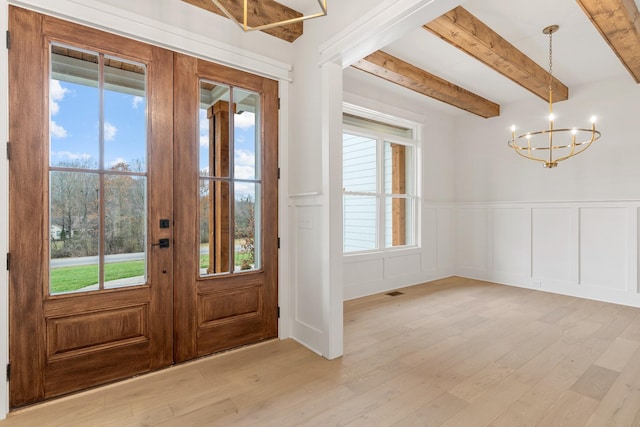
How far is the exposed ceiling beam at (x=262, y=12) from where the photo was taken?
258cm

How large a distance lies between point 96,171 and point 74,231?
0.43 m

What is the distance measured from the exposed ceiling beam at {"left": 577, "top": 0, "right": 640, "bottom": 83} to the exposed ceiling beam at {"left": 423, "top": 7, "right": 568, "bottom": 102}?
736 mm

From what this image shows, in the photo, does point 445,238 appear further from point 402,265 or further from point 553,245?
point 553,245

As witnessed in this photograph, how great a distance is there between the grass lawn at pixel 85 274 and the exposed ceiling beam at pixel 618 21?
3.93 meters

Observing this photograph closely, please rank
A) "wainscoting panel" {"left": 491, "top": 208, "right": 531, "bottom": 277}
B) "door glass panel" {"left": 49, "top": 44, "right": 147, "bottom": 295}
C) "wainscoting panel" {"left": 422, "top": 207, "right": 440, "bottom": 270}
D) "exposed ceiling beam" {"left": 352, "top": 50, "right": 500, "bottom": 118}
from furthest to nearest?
"wainscoting panel" {"left": 422, "top": 207, "right": 440, "bottom": 270} → "wainscoting panel" {"left": 491, "top": 208, "right": 531, "bottom": 277} → "exposed ceiling beam" {"left": 352, "top": 50, "right": 500, "bottom": 118} → "door glass panel" {"left": 49, "top": 44, "right": 147, "bottom": 295}

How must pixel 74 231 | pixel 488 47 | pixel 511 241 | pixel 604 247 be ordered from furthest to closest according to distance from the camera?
pixel 511 241 → pixel 604 247 → pixel 488 47 → pixel 74 231

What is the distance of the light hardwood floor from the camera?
1.85m

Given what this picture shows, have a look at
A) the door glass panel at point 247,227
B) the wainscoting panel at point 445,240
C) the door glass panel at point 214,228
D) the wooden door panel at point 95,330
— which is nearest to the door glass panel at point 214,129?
the door glass panel at point 214,228

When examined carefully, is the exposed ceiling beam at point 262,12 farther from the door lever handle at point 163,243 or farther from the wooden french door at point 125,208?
the door lever handle at point 163,243

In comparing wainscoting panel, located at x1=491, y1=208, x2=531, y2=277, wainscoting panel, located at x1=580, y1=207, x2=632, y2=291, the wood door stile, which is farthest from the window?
the wood door stile

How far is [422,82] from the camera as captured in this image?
156 inches

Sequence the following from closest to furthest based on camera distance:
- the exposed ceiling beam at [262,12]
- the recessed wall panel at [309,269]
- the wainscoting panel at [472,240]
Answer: the exposed ceiling beam at [262,12] → the recessed wall panel at [309,269] → the wainscoting panel at [472,240]

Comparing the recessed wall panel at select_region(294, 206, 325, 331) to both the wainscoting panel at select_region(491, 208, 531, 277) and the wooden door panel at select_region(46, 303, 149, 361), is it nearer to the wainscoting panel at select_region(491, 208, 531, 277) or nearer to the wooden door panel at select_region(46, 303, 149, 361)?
the wooden door panel at select_region(46, 303, 149, 361)

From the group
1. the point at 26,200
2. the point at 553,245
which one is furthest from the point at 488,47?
the point at 26,200
